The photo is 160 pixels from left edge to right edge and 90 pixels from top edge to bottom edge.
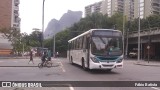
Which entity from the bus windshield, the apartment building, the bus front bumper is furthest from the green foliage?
the bus front bumper

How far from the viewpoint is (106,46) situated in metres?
24.0

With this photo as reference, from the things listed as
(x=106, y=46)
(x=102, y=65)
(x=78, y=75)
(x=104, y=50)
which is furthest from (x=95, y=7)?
(x=78, y=75)

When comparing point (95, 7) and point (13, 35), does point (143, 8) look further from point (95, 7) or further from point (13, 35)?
point (13, 35)

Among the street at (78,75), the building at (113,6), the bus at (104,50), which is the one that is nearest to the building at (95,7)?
the building at (113,6)

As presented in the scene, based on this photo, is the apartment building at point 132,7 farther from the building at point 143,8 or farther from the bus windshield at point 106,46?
the bus windshield at point 106,46

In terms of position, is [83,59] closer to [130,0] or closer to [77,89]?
[77,89]

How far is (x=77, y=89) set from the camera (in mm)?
14305

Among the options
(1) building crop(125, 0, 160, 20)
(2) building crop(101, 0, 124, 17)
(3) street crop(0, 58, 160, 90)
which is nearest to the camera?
(3) street crop(0, 58, 160, 90)

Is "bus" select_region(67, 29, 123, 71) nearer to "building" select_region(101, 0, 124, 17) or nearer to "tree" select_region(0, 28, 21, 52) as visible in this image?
"tree" select_region(0, 28, 21, 52)

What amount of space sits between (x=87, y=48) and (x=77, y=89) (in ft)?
35.7

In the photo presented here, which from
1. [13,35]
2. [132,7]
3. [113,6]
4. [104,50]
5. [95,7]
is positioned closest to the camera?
[104,50]

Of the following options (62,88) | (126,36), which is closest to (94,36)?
(62,88)

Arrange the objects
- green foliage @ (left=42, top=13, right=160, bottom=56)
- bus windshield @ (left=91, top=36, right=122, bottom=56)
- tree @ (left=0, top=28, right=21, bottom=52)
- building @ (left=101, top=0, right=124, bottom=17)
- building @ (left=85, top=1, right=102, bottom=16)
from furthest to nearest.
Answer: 1. building @ (left=85, top=1, right=102, bottom=16)
2. building @ (left=101, top=0, right=124, bottom=17)
3. green foliage @ (left=42, top=13, right=160, bottom=56)
4. tree @ (left=0, top=28, right=21, bottom=52)
5. bus windshield @ (left=91, top=36, right=122, bottom=56)

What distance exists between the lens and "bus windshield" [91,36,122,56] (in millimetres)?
23828
